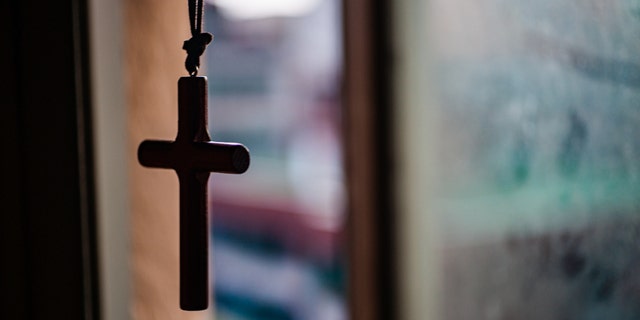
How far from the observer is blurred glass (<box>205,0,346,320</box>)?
480 centimetres

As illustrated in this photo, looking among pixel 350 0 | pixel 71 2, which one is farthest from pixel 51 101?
pixel 350 0

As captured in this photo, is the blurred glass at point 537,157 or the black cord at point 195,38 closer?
the black cord at point 195,38

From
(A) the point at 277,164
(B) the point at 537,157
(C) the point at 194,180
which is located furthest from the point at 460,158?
(A) the point at 277,164

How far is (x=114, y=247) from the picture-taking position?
0.90 m

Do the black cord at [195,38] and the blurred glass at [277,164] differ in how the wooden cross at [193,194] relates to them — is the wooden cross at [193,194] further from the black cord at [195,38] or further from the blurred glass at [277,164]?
the blurred glass at [277,164]

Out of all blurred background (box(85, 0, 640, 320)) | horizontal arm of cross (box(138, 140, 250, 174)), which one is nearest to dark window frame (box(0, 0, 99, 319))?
blurred background (box(85, 0, 640, 320))

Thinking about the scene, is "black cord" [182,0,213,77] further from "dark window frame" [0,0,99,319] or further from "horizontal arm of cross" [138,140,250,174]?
"dark window frame" [0,0,99,319]

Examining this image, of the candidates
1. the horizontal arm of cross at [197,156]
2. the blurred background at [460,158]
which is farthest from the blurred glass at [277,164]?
the horizontal arm of cross at [197,156]

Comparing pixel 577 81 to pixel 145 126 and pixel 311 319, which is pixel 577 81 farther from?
pixel 311 319

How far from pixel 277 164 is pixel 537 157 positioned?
20.2ft

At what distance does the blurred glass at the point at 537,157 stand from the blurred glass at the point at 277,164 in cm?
268

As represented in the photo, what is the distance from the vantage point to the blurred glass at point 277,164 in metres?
4.80

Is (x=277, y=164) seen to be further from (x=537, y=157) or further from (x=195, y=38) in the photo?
(x=195, y=38)

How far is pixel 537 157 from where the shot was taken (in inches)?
36.1
